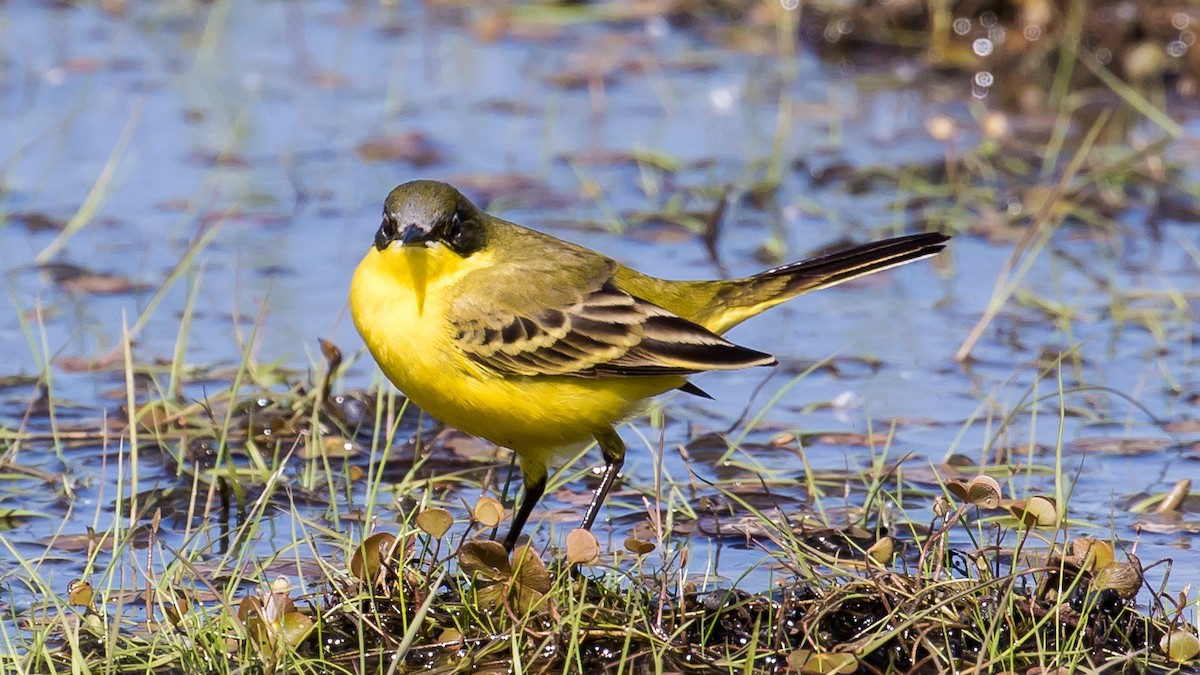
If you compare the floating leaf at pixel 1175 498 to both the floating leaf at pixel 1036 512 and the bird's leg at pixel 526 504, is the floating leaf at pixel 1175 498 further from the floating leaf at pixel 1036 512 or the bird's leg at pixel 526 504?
the bird's leg at pixel 526 504

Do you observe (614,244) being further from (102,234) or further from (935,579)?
(935,579)

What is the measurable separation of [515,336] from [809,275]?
1.20 metres

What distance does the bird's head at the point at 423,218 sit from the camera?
5.57 metres

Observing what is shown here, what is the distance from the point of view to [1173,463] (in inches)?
264

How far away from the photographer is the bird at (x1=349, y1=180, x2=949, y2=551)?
5.46m

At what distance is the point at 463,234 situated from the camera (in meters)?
5.81

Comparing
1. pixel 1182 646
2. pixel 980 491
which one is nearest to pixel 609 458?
pixel 980 491

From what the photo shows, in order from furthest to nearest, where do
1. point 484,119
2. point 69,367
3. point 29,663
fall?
point 484,119, point 69,367, point 29,663

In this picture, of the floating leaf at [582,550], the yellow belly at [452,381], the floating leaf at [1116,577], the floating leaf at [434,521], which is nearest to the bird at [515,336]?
the yellow belly at [452,381]

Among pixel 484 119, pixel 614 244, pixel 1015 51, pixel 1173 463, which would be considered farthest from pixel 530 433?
pixel 1015 51

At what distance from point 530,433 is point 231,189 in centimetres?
453

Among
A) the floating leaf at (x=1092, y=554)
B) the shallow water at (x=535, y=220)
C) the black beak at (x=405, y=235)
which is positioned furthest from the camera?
the shallow water at (x=535, y=220)

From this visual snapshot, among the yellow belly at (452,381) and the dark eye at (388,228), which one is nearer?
the yellow belly at (452,381)

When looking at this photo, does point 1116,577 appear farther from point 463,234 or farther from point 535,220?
point 535,220
